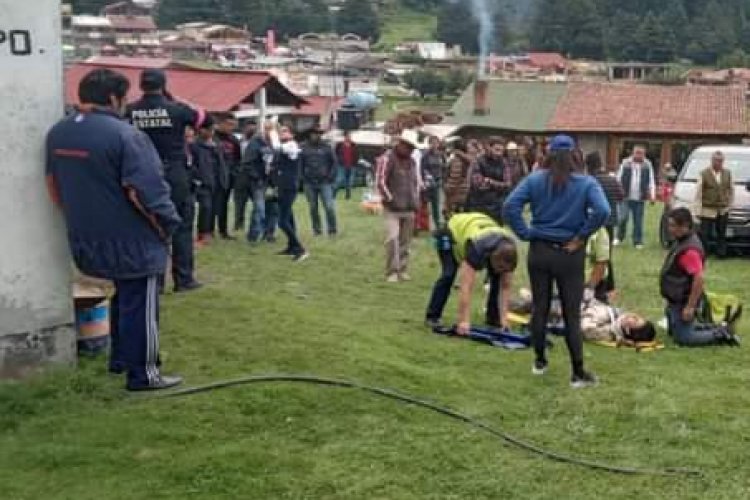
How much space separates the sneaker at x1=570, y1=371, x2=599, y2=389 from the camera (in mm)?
8238

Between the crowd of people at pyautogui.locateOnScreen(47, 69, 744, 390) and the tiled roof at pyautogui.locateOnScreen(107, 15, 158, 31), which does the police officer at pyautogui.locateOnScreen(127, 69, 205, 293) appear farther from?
the tiled roof at pyautogui.locateOnScreen(107, 15, 158, 31)

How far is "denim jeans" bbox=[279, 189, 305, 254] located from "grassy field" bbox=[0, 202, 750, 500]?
5.65 metres

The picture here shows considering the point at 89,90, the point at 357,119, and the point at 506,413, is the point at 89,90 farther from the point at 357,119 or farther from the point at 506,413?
the point at 357,119

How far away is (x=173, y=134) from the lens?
9539mm

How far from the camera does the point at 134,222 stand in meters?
6.85

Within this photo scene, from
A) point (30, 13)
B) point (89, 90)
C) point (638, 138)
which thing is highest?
point (30, 13)

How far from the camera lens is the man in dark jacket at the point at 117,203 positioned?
674 cm

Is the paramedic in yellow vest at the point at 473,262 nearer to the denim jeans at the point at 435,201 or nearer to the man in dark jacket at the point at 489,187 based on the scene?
the man in dark jacket at the point at 489,187

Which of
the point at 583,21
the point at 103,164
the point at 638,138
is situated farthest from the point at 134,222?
the point at 583,21

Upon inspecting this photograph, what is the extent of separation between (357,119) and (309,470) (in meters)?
50.0

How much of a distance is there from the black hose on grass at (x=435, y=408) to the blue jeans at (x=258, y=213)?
9674mm

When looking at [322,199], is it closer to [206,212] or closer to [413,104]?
[206,212]

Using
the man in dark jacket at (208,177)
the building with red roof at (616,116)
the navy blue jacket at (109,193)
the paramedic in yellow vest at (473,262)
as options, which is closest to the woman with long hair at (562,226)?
the paramedic in yellow vest at (473,262)

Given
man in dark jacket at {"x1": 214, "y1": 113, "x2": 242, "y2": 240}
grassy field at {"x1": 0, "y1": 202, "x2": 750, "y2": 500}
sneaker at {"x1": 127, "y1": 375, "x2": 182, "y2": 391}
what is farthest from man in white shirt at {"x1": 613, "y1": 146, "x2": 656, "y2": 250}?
sneaker at {"x1": 127, "y1": 375, "x2": 182, "y2": 391}
